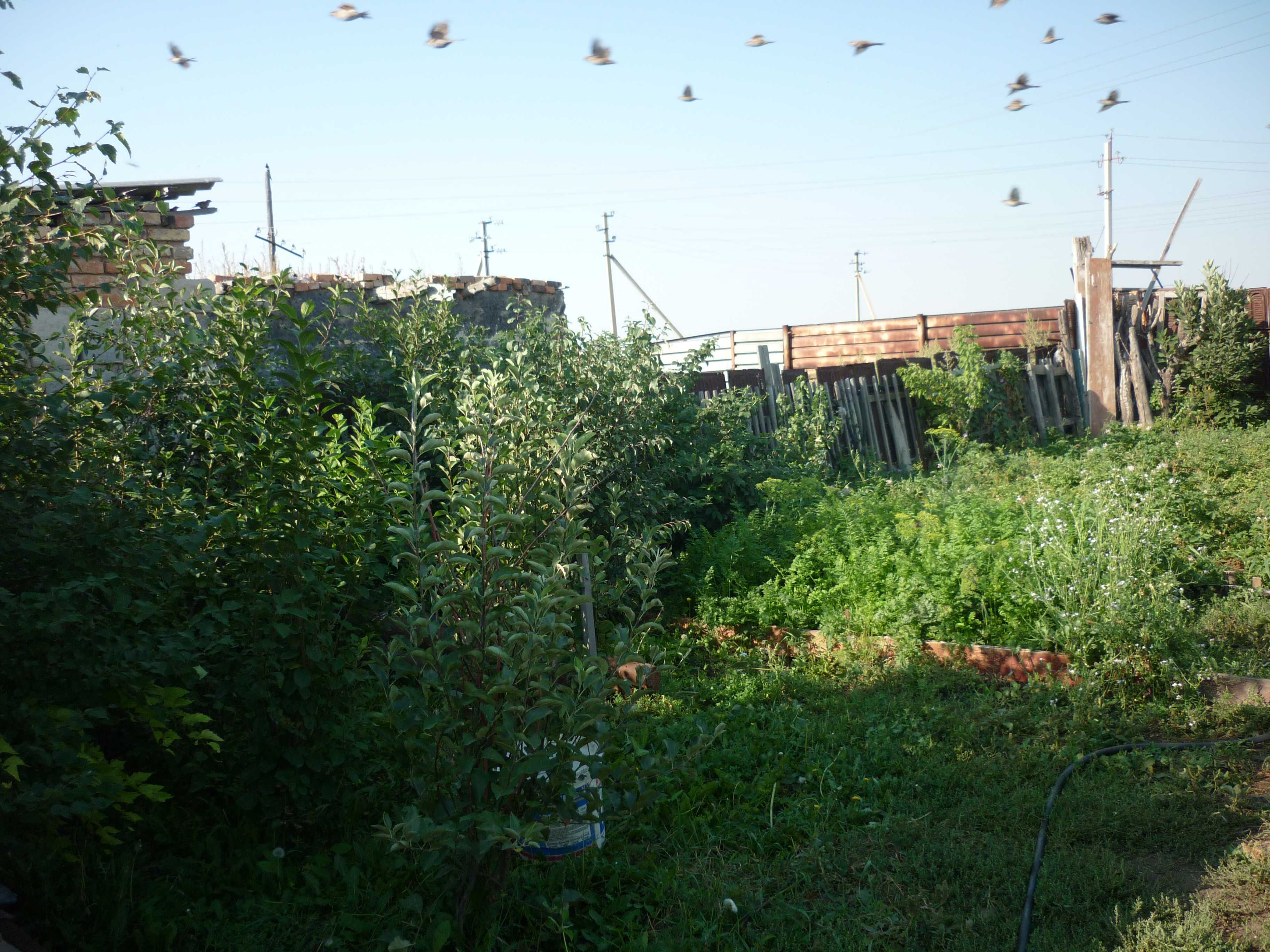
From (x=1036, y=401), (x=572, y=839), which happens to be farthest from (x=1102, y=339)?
(x=572, y=839)

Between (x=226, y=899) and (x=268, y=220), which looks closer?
(x=226, y=899)

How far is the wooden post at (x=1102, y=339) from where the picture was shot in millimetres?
10914

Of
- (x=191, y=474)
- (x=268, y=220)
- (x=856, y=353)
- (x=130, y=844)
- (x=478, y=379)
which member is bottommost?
(x=130, y=844)

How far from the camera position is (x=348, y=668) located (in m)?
2.85

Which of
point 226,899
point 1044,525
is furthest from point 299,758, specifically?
point 1044,525

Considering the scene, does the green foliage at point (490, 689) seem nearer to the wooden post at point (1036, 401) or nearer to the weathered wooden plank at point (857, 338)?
the wooden post at point (1036, 401)

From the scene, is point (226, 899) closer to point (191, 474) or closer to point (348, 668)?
point (348, 668)

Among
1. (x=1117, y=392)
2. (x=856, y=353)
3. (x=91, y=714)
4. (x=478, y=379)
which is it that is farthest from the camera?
(x=856, y=353)

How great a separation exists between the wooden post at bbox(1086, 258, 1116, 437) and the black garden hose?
26.5 ft

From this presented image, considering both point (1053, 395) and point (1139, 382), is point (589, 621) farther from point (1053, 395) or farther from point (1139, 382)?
point (1139, 382)

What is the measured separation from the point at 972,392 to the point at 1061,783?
767 centimetres

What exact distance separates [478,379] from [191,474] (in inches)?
41.2

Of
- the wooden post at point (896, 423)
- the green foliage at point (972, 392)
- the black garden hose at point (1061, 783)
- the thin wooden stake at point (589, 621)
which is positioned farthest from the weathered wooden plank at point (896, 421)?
the thin wooden stake at point (589, 621)

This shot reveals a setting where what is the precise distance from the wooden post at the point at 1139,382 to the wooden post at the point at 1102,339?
19 cm
